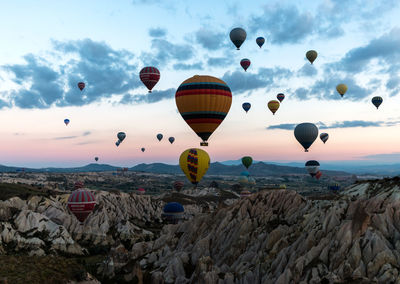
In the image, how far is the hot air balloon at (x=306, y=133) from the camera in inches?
3391

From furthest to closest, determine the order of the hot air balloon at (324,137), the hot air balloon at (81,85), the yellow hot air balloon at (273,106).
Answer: the hot air balloon at (324,137) → the hot air balloon at (81,85) → the yellow hot air balloon at (273,106)

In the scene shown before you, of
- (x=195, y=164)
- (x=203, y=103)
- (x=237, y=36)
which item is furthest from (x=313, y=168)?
(x=203, y=103)

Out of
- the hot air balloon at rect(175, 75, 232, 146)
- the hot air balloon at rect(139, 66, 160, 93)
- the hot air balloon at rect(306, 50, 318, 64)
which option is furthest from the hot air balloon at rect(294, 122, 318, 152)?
the hot air balloon at rect(139, 66, 160, 93)

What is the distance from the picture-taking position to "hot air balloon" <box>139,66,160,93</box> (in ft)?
269

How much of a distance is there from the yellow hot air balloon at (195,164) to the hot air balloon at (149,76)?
20.1 metres

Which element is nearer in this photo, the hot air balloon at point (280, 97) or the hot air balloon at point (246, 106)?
the hot air balloon at point (246, 106)

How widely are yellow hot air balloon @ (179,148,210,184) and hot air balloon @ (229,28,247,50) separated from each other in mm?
30296

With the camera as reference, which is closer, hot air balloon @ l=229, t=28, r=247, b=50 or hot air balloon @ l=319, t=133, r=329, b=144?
hot air balloon @ l=229, t=28, r=247, b=50

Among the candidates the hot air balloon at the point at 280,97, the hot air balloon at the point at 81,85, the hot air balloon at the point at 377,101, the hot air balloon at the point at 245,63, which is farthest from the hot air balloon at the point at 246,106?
the hot air balloon at the point at 81,85

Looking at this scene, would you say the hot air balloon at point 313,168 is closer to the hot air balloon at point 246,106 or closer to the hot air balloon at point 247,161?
the hot air balloon at point 247,161

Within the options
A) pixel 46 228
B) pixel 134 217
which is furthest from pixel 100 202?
pixel 46 228

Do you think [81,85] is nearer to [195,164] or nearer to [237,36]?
[237,36]

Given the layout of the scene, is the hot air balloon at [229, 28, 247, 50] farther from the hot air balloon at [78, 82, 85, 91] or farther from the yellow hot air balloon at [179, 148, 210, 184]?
the hot air balloon at [78, 82, 85, 91]

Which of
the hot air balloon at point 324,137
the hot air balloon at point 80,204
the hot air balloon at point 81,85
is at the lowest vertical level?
the hot air balloon at point 80,204
